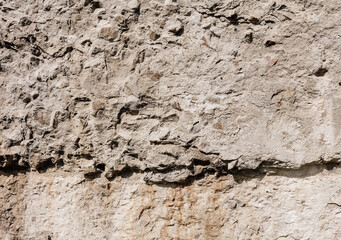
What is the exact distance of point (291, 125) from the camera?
154cm

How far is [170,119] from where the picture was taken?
1.62 meters

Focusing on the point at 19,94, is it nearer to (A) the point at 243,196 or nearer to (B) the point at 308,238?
(A) the point at 243,196

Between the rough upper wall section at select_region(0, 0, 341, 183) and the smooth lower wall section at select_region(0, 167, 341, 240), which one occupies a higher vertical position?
the rough upper wall section at select_region(0, 0, 341, 183)

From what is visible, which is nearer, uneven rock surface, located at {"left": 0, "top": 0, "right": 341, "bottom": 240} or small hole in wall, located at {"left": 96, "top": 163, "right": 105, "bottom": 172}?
uneven rock surface, located at {"left": 0, "top": 0, "right": 341, "bottom": 240}

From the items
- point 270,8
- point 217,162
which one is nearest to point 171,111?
point 217,162

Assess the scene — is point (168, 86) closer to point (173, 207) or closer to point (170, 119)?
point (170, 119)

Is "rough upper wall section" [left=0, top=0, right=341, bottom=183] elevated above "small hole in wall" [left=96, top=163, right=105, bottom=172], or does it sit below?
above

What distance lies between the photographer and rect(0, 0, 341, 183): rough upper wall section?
153 cm

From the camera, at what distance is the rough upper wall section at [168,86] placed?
1.53 metres

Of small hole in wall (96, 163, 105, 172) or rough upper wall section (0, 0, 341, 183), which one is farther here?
small hole in wall (96, 163, 105, 172)

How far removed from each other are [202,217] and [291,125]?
1.77 ft

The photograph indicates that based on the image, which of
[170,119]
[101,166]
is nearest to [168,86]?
[170,119]

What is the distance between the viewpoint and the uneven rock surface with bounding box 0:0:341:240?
153 centimetres

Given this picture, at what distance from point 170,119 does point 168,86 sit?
14 centimetres
